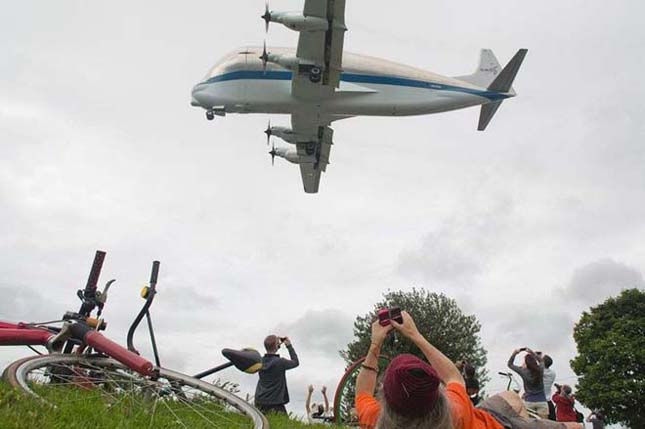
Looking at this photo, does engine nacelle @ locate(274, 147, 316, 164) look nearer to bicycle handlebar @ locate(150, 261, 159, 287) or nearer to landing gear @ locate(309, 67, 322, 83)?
landing gear @ locate(309, 67, 322, 83)

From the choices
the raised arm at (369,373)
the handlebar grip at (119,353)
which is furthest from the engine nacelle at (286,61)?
the raised arm at (369,373)

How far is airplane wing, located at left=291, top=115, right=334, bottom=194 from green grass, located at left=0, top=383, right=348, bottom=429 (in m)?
23.7

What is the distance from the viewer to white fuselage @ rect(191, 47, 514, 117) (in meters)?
26.5

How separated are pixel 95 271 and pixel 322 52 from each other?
2022 centimetres

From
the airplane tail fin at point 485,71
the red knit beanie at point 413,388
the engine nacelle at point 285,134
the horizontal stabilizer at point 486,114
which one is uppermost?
the airplane tail fin at point 485,71

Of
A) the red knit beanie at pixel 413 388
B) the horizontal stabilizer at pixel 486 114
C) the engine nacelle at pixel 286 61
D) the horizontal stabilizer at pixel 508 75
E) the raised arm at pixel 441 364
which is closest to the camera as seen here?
the red knit beanie at pixel 413 388

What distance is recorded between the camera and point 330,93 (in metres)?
26.2

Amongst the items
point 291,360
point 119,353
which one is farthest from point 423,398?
point 291,360

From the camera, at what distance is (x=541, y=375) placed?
8023 mm

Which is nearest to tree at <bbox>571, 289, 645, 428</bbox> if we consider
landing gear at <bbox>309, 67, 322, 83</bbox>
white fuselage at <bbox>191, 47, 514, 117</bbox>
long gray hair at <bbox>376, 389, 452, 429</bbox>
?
white fuselage at <bbox>191, 47, 514, 117</bbox>

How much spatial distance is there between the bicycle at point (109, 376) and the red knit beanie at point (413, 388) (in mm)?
2650

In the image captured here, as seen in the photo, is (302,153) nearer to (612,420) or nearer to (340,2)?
(340,2)

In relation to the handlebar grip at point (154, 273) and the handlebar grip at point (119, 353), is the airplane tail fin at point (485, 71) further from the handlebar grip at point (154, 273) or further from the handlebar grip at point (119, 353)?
the handlebar grip at point (119, 353)

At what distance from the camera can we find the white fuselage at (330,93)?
26531 mm
